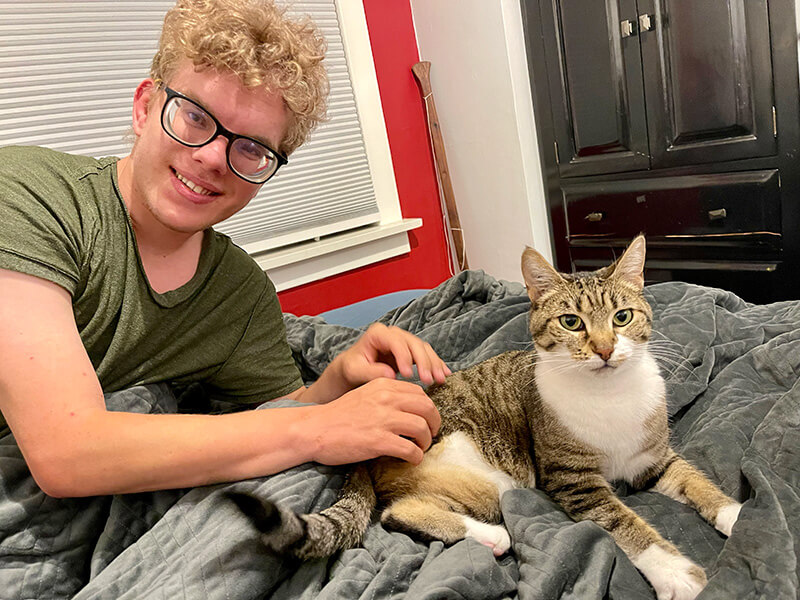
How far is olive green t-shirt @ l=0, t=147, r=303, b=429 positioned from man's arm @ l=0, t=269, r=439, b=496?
88 millimetres

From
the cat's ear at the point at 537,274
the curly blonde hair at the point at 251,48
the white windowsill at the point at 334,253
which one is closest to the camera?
the curly blonde hair at the point at 251,48

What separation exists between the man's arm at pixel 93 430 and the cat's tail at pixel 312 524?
0.07 meters

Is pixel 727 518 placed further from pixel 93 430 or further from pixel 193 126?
pixel 193 126

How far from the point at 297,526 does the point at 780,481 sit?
0.71m

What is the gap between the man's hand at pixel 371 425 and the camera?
85 centimetres

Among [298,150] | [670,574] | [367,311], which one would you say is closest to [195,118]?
[670,574]

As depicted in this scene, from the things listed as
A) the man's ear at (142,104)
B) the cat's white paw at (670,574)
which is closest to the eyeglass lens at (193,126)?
the man's ear at (142,104)

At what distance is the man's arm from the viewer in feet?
2.42

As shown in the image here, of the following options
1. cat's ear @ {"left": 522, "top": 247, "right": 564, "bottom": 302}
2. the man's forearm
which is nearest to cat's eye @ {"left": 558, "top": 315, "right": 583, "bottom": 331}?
cat's ear @ {"left": 522, "top": 247, "right": 564, "bottom": 302}

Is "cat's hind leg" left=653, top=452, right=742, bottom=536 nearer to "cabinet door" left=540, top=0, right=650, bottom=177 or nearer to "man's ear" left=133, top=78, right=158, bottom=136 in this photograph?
"man's ear" left=133, top=78, right=158, bottom=136

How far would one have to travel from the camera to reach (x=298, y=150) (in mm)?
2936

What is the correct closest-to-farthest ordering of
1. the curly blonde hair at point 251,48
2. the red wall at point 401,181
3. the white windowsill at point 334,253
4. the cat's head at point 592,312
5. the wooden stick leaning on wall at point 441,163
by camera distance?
the curly blonde hair at point 251,48 < the cat's head at point 592,312 < the white windowsill at point 334,253 < the red wall at point 401,181 < the wooden stick leaning on wall at point 441,163

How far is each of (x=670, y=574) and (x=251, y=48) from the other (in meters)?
1.04

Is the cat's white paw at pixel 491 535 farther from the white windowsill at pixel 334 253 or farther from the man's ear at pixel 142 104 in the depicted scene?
the white windowsill at pixel 334 253
